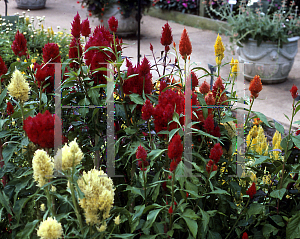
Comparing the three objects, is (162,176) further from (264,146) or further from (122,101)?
(264,146)

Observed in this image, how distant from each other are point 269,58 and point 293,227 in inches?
165

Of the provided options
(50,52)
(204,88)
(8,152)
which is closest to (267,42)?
(204,88)

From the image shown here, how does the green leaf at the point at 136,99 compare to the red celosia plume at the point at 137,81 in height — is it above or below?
below

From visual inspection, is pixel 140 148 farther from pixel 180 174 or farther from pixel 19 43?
pixel 19 43

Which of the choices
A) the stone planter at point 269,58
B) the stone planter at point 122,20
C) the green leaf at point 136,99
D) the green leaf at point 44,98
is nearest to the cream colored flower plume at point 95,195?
the green leaf at point 136,99

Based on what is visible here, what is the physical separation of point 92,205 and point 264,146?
1.99m

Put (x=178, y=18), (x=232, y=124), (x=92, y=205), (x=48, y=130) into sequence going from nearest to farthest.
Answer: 1. (x=92, y=205)
2. (x=48, y=130)
3. (x=232, y=124)
4. (x=178, y=18)

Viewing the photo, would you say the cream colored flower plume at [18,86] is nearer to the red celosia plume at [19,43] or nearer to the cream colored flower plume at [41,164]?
the cream colored flower plume at [41,164]

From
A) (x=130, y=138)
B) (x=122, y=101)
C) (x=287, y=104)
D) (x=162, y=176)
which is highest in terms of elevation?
(x=122, y=101)

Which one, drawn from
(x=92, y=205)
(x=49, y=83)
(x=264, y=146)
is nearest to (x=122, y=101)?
(x=49, y=83)

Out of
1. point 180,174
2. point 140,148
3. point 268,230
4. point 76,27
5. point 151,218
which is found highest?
point 76,27

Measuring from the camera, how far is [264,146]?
269cm

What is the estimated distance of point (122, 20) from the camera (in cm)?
791

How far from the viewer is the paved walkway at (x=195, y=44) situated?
4680 millimetres
